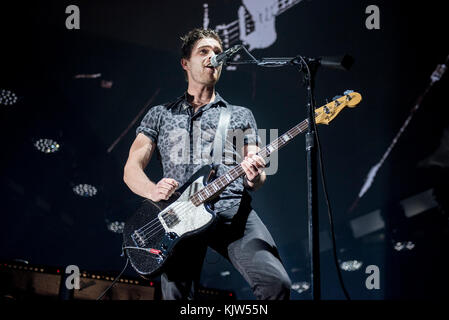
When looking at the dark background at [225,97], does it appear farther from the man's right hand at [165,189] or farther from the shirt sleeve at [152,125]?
the man's right hand at [165,189]

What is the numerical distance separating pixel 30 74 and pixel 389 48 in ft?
16.9

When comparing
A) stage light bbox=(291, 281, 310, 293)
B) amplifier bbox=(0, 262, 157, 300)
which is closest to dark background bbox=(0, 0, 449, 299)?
stage light bbox=(291, 281, 310, 293)

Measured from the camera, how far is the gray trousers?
2261mm

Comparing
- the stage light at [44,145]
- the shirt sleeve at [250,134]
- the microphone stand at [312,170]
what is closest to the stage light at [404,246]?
the shirt sleeve at [250,134]

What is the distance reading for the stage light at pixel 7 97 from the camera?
521 cm

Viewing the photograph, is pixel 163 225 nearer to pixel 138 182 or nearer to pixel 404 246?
pixel 138 182

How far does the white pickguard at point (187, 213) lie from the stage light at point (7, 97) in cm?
376

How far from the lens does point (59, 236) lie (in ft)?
19.6

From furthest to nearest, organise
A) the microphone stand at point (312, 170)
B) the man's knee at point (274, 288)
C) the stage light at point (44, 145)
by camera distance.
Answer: the stage light at point (44, 145)
the man's knee at point (274, 288)
the microphone stand at point (312, 170)

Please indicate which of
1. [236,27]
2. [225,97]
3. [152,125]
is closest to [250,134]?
[152,125]

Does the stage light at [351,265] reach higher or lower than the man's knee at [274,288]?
higher

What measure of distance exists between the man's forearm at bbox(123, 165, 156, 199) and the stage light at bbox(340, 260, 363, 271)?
17.3 feet

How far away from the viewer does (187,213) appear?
2543 millimetres

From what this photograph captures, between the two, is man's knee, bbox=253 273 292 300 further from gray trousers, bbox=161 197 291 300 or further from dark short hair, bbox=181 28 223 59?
dark short hair, bbox=181 28 223 59
